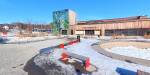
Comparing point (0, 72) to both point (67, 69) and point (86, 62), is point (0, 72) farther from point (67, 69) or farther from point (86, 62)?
point (86, 62)

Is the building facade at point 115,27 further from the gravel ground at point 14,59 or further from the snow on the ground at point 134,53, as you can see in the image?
the gravel ground at point 14,59

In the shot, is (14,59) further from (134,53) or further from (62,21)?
(62,21)

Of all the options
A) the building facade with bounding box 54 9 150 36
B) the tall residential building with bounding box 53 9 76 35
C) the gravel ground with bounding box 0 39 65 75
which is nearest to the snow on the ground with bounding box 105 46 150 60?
the gravel ground with bounding box 0 39 65 75

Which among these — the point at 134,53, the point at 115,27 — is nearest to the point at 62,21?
the point at 115,27

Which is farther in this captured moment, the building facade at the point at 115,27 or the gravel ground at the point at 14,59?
the building facade at the point at 115,27

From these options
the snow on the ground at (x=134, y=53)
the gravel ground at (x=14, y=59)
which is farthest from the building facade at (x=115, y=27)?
the gravel ground at (x=14, y=59)

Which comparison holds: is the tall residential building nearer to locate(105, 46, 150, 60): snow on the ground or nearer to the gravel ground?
locate(105, 46, 150, 60): snow on the ground

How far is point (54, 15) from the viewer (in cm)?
6825

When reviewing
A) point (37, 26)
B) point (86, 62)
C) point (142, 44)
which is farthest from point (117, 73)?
point (37, 26)

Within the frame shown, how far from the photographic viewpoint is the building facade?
163 ft

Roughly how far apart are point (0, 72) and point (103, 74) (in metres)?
5.73

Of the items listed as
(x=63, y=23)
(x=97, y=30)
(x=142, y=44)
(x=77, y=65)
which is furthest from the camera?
(x=63, y=23)

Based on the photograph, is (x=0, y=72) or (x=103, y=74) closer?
(x=103, y=74)

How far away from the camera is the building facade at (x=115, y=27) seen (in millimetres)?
49656
